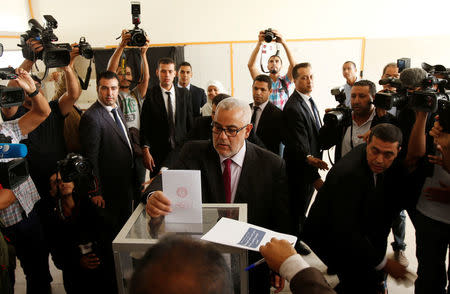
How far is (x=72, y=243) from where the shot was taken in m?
2.22

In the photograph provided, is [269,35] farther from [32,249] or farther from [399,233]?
[32,249]

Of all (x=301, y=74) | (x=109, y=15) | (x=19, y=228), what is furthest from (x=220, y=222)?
(x=109, y=15)

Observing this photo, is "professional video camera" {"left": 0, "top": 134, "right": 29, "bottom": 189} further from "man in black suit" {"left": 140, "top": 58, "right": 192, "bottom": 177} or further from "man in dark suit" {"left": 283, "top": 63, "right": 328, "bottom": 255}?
"man in dark suit" {"left": 283, "top": 63, "right": 328, "bottom": 255}

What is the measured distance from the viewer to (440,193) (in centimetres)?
203

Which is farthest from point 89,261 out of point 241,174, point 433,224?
point 433,224

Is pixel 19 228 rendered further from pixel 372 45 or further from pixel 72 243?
pixel 372 45

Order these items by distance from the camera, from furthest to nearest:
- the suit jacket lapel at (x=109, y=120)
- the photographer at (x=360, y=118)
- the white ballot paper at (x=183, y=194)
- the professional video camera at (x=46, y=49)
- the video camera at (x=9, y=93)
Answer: the suit jacket lapel at (x=109, y=120) < the photographer at (x=360, y=118) < the professional video camera at (x=46, y=49) < the video camera at (x=9, y=93) < the white ballot paper at (x=183, y=194)

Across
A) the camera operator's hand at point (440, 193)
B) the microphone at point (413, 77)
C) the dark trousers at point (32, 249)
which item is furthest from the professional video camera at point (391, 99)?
the dark trousers at point (32, 249)

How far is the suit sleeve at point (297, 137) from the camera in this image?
2963mm

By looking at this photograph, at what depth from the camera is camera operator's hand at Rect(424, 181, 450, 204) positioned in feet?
6.62

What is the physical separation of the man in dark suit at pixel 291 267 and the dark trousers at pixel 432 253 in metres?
1.46

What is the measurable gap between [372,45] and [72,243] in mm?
6099

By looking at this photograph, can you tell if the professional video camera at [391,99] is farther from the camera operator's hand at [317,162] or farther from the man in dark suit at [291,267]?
the man in dark suit at [291,267]

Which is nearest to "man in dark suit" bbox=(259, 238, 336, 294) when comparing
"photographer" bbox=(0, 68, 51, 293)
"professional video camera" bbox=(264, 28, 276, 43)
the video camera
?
the video camera
